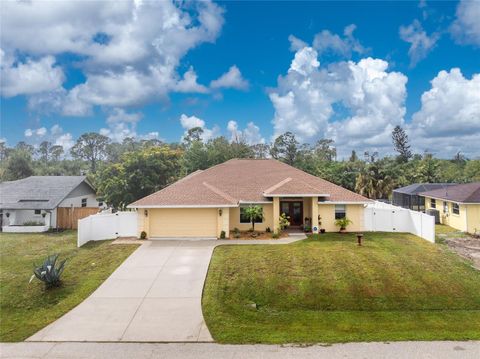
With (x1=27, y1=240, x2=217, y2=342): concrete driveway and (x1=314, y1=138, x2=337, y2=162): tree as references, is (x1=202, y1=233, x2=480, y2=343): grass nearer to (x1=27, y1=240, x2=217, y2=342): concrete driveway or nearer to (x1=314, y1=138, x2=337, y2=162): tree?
(x1=27, y1=240, x2=217, y2=342): concrete driveway

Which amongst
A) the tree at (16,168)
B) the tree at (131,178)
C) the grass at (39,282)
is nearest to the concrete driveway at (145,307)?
the grass at (39,282)

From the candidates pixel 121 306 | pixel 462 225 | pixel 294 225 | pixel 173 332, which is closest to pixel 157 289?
pixel 121 306

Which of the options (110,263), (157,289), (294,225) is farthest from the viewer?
(294,225)

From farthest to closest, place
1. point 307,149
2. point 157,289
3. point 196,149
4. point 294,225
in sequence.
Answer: point 307,149 → point 196,149 → point 294,225 → point 157,289

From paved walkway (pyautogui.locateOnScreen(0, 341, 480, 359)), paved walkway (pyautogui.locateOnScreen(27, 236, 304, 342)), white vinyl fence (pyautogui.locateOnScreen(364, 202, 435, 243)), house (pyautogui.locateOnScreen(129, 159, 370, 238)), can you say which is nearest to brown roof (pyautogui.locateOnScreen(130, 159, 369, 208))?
house (pyautogui.locateOnScreen(129, 159, 370, 238))

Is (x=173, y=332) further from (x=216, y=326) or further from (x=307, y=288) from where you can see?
(x=307, y=288)
